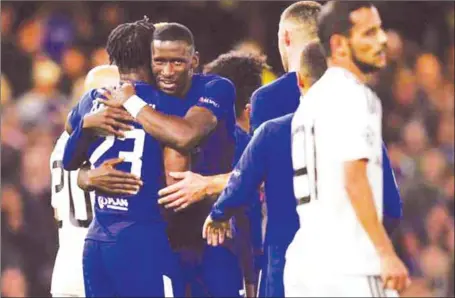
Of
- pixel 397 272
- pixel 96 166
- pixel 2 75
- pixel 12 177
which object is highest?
pixel 2 75

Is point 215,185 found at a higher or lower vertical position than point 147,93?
lower

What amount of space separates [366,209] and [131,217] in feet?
4.83

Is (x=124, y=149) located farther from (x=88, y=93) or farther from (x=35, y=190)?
(x=35, y=190)

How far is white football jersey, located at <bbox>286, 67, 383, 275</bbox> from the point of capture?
18.4 feet

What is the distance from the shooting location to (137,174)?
262 inches

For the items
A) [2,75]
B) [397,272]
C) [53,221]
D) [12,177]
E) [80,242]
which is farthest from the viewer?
[2,75]

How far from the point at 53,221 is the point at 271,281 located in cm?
525

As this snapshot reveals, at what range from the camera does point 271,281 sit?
6262mm

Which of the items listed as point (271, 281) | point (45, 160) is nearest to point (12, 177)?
point (45, 160)

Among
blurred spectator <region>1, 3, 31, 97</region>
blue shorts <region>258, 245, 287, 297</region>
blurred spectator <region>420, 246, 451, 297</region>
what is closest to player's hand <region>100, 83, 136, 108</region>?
blue shorts <region>258, 245, 287, 297</region>

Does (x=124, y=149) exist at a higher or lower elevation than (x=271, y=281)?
higher

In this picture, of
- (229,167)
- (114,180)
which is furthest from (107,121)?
(229,167)

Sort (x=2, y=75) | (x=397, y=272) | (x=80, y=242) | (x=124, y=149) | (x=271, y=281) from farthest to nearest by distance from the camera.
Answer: (x=2, y=75) → (x=80, y=242) → (x=124, y=149) → (x=271, y=281) → (x=397, y=272)

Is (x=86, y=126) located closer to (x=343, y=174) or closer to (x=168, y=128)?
(x=168, y=128)
